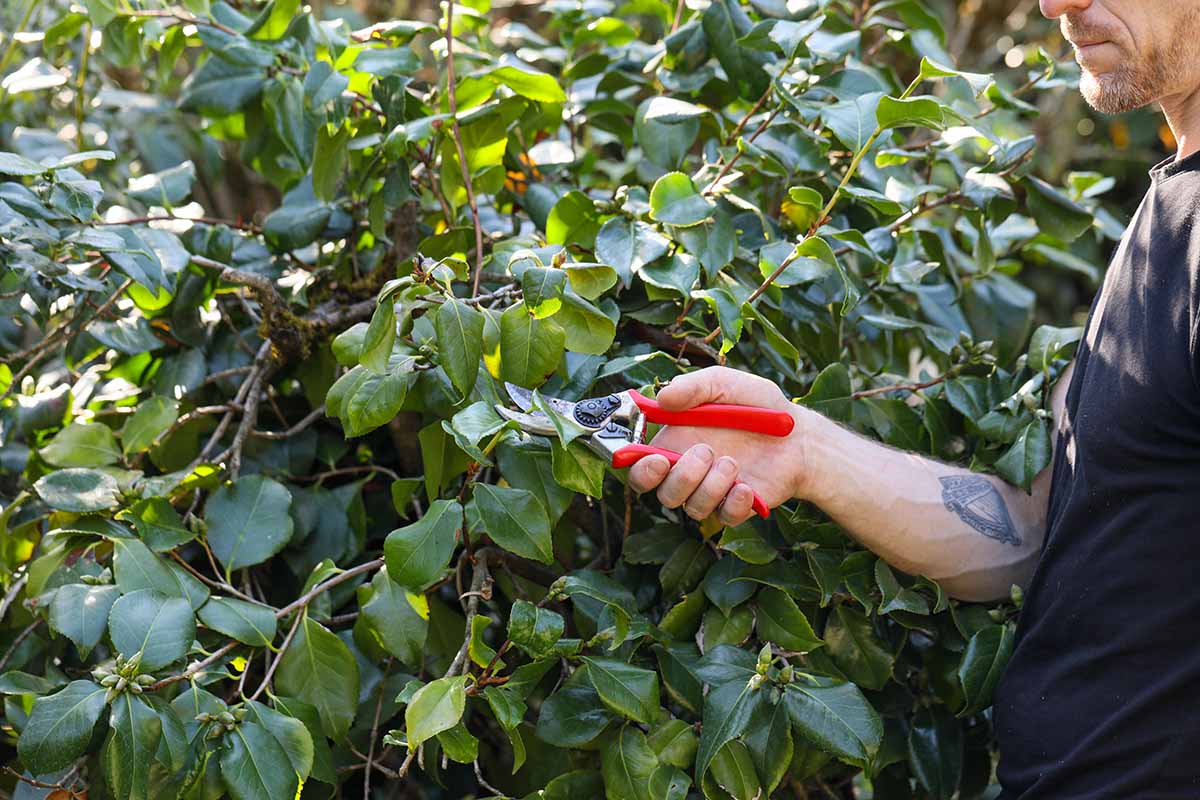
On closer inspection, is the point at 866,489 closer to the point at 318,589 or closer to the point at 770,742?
the point at 770,742

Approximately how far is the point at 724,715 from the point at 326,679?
0.42 metres

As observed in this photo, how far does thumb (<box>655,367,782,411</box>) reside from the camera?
1.23 m

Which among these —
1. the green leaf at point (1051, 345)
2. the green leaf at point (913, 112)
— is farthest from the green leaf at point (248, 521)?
the green leaf at point (1051, 345)

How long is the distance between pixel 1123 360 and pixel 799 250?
35cm

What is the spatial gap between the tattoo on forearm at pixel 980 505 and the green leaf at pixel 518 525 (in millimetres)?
508

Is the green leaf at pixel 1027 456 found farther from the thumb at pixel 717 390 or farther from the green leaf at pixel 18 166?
the green leaf at pixel 18 166

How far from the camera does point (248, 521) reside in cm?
134

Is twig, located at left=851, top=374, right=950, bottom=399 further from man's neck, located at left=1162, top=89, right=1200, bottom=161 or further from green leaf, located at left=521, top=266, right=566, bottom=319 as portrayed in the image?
green leaf, located at left=521, top=266, right=566, bottom=319

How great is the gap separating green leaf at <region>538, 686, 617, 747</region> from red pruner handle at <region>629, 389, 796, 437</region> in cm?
30

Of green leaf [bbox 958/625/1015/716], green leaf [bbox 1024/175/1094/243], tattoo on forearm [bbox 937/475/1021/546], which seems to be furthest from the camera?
green leaf [bbox 1024/175/1094/243]

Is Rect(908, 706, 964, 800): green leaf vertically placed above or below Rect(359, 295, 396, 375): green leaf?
below

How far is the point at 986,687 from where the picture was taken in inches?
49.6

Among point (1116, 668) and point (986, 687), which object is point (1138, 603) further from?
point (986, 687)

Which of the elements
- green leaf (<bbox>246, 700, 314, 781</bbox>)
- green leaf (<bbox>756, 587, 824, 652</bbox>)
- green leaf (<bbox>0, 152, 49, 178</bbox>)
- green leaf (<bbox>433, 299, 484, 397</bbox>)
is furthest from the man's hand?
Result: green leaf (<bbox>0, 152, 49, 178</bbox>)
